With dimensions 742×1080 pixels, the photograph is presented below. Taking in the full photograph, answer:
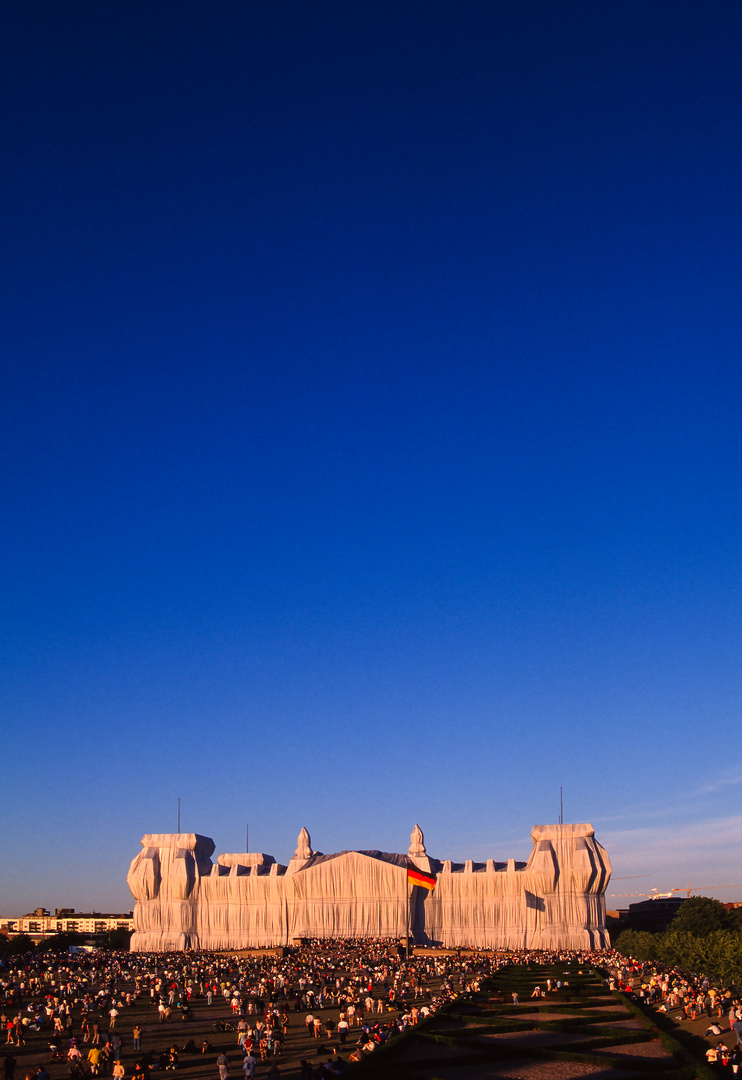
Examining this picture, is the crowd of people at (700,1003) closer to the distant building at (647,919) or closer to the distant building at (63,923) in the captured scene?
the distant building at (647,919)

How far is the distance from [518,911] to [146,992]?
141 ft

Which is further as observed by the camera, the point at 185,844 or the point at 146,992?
the point at 185,844

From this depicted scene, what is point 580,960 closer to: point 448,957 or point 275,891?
point 448,957

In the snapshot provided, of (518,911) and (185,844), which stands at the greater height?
(185,844)

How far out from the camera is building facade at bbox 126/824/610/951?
78.9m

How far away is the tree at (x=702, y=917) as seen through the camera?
7931 centimetres

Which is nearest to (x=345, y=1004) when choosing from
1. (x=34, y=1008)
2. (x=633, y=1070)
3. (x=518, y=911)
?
(x=34, y=1008)

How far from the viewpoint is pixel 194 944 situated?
84.8m

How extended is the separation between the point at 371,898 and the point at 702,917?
98.0 feet

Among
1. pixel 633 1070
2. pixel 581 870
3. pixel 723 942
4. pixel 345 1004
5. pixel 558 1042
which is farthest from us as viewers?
pixel 581 870

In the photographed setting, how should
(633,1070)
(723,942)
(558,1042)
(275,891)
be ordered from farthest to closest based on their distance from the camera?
(275,891), (723,942), (558,1042), (633,1070)

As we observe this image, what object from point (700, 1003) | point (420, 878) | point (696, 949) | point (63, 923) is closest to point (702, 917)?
point (420, 878)

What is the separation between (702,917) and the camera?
80625mm

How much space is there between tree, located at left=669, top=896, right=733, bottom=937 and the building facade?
7.87 metres
